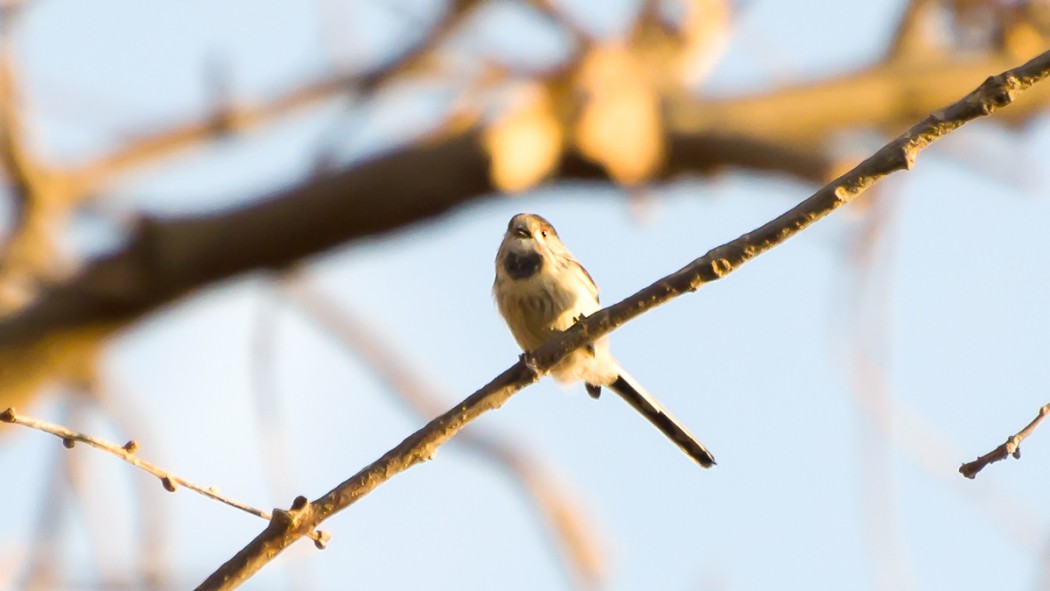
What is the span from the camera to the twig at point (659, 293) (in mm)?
2428

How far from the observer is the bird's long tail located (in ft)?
12.0

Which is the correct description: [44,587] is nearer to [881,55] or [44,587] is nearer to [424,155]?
[424,155]

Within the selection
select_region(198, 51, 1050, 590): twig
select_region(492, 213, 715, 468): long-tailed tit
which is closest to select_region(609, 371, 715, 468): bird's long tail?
select_region(492, 213, 715, 468): long-tailed tit

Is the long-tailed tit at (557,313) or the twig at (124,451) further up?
the long-tailed tit at (557,313)

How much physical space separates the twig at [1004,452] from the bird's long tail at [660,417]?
49.4 inches

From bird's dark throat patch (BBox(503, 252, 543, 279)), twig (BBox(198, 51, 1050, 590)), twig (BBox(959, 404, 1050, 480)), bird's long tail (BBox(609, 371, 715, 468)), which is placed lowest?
twig (BBox(959, 404, 1050, 480))

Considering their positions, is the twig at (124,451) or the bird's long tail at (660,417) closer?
the twig at (124,451)

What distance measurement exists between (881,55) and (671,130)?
54.3 inches

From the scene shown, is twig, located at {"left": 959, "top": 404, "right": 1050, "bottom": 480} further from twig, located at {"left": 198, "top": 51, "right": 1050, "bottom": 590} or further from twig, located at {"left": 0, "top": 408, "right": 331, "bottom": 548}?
twig, located at {"left": 0, "top": 408, "right": 331, "bottom": 548}

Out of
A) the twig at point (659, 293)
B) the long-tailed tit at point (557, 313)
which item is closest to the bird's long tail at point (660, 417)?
the long-tailed tit at point (557, 313)

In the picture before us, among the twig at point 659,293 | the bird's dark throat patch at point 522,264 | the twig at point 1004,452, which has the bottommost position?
the twig at point 1004,452

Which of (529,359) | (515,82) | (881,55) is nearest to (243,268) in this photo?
(515,82)

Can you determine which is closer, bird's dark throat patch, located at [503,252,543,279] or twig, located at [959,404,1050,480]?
twig, located at [959,404,1050,480]

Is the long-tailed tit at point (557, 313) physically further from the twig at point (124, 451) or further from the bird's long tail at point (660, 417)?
the twig at point (124, 451)
